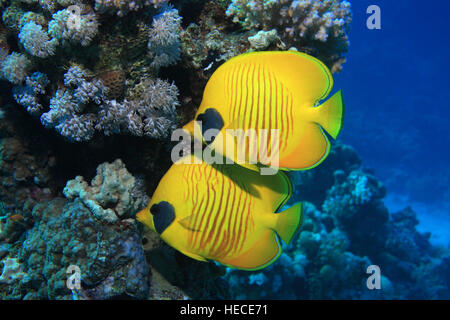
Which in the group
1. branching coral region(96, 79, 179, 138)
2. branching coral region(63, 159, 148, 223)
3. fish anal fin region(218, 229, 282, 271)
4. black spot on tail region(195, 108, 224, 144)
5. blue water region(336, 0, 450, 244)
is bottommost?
fish anal fin region(218, 229, 282, 271)

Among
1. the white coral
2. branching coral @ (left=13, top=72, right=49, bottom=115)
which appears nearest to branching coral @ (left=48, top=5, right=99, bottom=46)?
branching coral @ (left=13, top=72, right=49, bottom=115)

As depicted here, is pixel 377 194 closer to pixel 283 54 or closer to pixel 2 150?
pixel 283 54

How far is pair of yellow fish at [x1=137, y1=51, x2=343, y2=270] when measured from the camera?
4.39ft

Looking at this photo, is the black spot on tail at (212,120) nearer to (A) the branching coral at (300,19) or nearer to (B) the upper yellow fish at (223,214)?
(B) the upper yellow fish at (223,214)

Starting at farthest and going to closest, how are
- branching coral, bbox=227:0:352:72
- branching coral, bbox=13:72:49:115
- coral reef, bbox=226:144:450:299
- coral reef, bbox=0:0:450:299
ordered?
coral reef, bbox=226:144:450:299
branching coral, bbox=227:0:352:72
branching coral, bbox=13:72:49:115
coral reef, bbox=0:0:450:299

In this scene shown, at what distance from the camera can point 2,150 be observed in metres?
2.32

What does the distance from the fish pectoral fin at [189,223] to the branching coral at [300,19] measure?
1500 millimetres

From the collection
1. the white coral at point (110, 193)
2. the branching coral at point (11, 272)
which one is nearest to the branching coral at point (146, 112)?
the white coral at point (110, 193)

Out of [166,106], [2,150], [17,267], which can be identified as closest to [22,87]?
[2,150]

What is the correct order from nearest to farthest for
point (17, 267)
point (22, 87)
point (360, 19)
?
point (22, 87)
point (17, 267)
point (360, 19)

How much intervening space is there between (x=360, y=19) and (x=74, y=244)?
70378 mm

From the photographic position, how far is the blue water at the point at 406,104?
1912 cm

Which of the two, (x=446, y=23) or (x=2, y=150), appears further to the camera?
(x=446, y=23)

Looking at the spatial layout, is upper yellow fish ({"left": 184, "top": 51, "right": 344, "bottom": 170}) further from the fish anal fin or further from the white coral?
the white coral
